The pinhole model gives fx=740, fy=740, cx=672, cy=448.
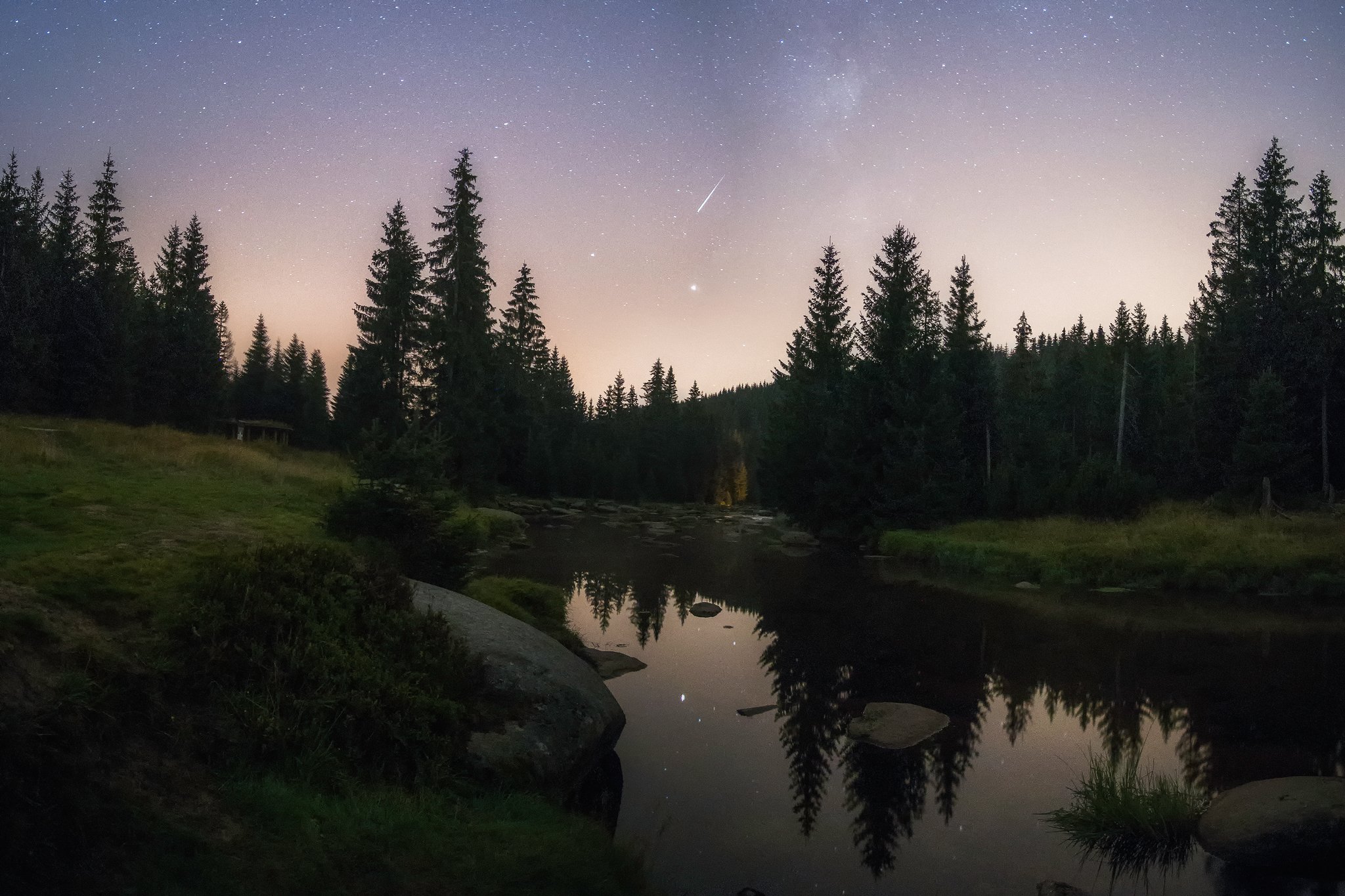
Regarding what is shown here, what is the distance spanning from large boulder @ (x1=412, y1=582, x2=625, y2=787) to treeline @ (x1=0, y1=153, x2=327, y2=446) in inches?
1690

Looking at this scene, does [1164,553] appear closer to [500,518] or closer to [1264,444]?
[1264,444]

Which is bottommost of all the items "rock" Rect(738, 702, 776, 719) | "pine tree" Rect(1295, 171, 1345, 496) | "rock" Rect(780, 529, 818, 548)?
"rock" Rect(738, 702, 776, 719)

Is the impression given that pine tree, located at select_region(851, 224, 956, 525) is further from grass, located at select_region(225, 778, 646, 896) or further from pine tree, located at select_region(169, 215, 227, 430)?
pine tree, located at select_region(169, 215, 227, 430)

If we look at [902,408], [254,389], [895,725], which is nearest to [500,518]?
[902,408]

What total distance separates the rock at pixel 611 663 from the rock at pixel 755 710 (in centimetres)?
266

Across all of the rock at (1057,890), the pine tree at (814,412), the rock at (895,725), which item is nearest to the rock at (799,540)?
the pine tree at (814,412)

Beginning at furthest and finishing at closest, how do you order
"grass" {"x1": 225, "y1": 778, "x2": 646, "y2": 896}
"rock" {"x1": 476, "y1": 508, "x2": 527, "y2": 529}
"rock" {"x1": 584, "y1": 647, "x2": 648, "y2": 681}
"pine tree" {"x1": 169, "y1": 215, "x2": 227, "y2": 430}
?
1. "pine tree" {"x1": 169, "y1": 215, "x2": 227, "y2": 430}
2. "rock" {"x1": 476, "y1": 508, "x2": 527, "y2": 529}
3. "rock" {"x1": 584, "y1": 647, "x2": 648, "y2": 681}
4. "grass" {"x1": 225, "y1": 778, "x2": 646, "y2": 896}

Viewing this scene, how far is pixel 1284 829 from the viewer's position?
6.81 metres

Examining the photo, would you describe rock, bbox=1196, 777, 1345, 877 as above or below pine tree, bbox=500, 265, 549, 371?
below

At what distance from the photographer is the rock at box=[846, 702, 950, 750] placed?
10.2 meters

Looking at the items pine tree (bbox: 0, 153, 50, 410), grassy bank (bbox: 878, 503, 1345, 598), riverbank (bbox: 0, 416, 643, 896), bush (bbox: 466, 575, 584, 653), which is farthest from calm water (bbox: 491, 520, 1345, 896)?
pine tree (bbox: 0, 153, 50, 410)

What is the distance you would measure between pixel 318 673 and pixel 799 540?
36.1 metres

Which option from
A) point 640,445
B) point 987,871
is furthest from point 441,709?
point 640,445

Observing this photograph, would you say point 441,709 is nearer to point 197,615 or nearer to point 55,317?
point 197,615
